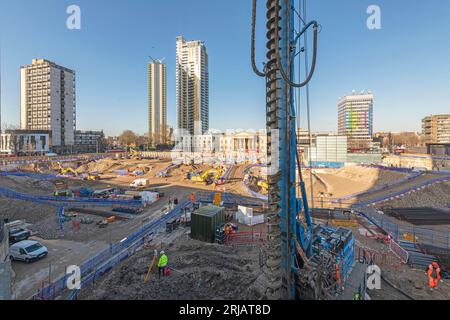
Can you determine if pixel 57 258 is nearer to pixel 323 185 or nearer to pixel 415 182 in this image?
pixel 323 185

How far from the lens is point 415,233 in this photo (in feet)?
61.6

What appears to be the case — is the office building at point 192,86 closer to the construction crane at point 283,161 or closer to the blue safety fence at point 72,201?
the blue safety fence at point 72,201

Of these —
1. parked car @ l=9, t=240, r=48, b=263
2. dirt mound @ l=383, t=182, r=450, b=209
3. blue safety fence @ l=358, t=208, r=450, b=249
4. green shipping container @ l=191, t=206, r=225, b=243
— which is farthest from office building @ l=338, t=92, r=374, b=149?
parked car @ l=9, t=240, r=48, b=263

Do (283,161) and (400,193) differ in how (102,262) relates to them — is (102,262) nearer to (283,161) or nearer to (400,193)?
(283,161)

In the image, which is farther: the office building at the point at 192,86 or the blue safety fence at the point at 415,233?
the office building at the point at 192,86

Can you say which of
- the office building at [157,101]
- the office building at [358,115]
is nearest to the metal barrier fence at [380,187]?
the office building at [358,115]

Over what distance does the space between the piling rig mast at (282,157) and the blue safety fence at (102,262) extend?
8.42 metres

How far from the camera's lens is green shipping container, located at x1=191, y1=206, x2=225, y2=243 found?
49.2 ft

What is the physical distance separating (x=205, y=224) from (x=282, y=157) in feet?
33.4

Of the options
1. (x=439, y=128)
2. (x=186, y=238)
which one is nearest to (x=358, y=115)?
(x=439, y=128)

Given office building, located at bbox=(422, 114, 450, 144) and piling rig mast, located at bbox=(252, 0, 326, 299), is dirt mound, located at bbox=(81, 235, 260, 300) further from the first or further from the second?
office building, located at bbox=(422, 114, 450, 144)

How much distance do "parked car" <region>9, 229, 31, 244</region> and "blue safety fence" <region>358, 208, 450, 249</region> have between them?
25.2m

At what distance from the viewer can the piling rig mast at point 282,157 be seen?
19.7ft
